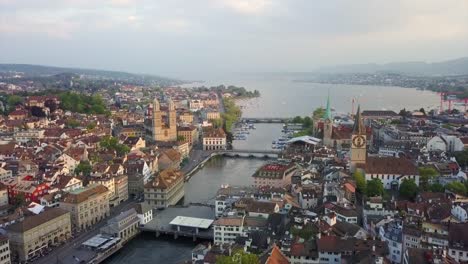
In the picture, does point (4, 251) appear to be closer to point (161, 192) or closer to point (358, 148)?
point (161, 192)

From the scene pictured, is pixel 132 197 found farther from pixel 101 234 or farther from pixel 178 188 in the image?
pixel 101 234

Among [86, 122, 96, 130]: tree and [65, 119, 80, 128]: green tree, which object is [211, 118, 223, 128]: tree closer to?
[86, 122, 96, 130]: tree

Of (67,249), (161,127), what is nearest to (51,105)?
(161,127)

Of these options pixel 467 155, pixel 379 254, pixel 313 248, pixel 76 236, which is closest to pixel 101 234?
pixel 76 236

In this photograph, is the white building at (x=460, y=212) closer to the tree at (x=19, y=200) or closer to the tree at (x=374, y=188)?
the tree at (x=374, y=188)

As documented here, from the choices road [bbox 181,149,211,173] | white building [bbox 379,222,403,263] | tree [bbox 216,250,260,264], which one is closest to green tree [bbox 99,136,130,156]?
road [bbox 181,149,211,173]

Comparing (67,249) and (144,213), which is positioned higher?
(144,213)
